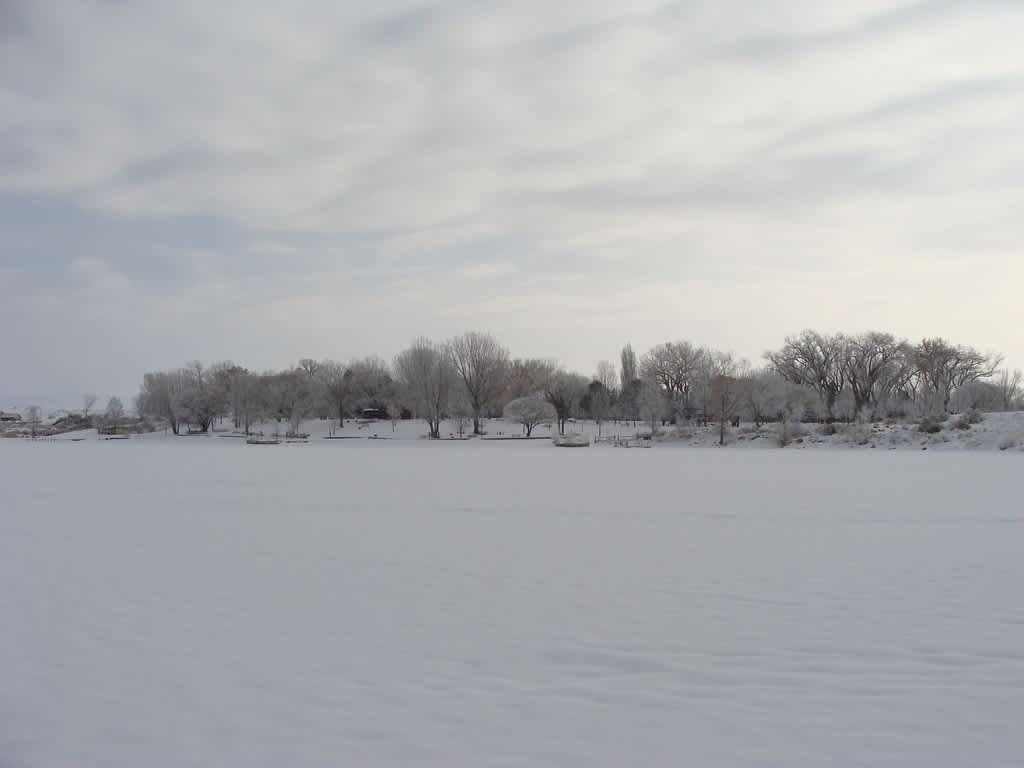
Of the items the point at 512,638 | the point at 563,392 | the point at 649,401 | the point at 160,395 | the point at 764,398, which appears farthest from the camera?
the point at 160,395

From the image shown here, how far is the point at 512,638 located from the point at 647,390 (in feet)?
220

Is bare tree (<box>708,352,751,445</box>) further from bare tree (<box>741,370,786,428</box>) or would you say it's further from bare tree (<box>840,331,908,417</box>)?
bare tree (<box>840,331,908,417</box>)

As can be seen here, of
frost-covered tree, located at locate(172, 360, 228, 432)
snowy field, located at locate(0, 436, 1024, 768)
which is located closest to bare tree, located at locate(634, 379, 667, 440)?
frost-covered tree, located at locate(172, 360, 228, 432)

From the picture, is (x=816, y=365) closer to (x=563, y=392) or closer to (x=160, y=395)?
(x=563, y=392)

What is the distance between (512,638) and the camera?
6098mm

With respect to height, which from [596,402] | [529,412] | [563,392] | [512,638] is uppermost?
[563,392]

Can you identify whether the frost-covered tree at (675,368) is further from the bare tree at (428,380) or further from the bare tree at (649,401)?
the bare tree at (428,380)

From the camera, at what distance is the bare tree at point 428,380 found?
212 feet

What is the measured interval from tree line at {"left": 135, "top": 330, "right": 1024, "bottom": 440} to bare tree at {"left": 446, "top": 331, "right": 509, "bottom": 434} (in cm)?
12

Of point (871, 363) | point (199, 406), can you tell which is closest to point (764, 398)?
point (871, 363)

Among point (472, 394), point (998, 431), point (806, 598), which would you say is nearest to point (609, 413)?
point (472, 394)

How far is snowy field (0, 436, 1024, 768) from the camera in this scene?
425cm

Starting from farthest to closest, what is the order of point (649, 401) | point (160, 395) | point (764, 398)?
point (160, 395) → point (649, 401) → point (764, 398)

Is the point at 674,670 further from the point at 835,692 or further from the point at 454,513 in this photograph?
the point at 454,513
